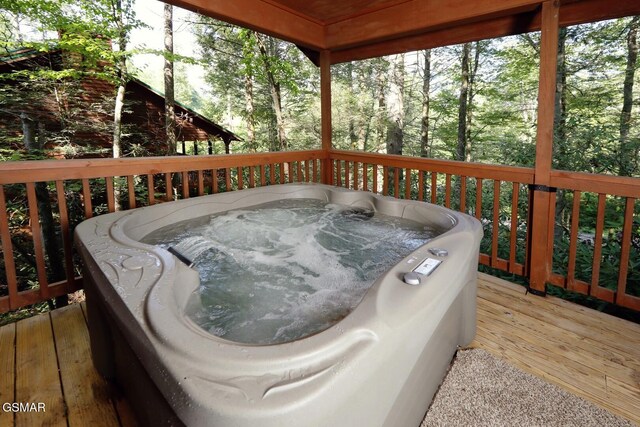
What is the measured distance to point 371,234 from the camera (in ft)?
7.98

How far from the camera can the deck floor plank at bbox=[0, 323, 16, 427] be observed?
1.35 metres

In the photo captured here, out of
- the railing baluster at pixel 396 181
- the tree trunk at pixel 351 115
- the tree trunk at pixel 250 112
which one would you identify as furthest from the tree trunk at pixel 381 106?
the railing baluster at pixel 396 181

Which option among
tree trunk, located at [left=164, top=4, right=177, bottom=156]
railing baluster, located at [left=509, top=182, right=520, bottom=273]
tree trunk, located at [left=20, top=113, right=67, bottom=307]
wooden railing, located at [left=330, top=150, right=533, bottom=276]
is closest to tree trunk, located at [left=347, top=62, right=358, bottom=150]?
tree trunk, located at [left=164, top=4, right=177, bottom=156]

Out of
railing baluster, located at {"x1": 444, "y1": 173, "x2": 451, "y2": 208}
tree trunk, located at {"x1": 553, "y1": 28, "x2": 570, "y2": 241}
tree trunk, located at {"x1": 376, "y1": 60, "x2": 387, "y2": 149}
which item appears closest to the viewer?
railing baluster, located at {"x1": 444, "y1": 173, "x2": 451, "y2": 208}

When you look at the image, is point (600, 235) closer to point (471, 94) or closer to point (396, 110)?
point (396, 110)

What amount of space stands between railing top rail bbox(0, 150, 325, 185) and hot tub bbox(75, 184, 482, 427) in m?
0.52

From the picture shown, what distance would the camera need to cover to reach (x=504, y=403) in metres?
1.40

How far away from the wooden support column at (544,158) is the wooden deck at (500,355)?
227mm

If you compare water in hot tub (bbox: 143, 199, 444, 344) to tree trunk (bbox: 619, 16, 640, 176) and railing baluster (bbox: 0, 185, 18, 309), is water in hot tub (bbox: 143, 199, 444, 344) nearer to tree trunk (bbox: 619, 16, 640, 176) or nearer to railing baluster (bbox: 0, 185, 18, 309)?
railing baluster (bbox: 0, 185, 18, 309)

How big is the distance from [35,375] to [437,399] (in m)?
1.77

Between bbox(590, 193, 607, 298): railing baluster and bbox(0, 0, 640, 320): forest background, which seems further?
bbox(0, 0, 640, 320): forest background

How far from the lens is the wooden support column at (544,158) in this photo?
2156mm

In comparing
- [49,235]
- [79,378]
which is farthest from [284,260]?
[49,235]

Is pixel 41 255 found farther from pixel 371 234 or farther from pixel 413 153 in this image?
pixel 413 153
